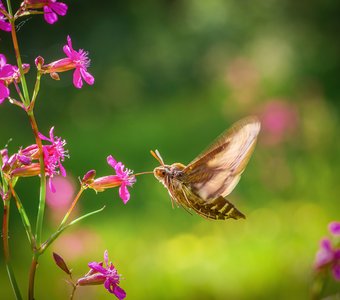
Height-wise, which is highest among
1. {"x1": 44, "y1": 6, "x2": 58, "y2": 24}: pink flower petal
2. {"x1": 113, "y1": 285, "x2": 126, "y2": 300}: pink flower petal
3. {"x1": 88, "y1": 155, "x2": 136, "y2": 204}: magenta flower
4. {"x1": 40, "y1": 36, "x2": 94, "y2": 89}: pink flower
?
{"x1": 44, "y1": 6, "x2": 58, "y2": 24}: pink flower petal

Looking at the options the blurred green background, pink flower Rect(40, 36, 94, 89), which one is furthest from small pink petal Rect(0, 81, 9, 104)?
the blurred green background

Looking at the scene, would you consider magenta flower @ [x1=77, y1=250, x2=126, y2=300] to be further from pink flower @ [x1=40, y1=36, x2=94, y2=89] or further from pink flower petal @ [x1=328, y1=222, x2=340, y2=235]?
pink flower petal @ [x1=328, y1=222, x2=340, y2=235]

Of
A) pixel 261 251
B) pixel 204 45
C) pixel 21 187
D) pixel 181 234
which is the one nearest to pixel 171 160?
pixel 21 187

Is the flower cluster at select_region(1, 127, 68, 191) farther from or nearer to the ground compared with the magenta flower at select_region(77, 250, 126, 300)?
farther from the ground

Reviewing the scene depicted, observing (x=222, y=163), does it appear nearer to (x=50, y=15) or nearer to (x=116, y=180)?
(x=116, y=180)

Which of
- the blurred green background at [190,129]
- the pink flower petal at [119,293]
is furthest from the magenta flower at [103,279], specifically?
the blurred green background at [190,129]

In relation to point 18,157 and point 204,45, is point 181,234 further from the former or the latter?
point 204,45

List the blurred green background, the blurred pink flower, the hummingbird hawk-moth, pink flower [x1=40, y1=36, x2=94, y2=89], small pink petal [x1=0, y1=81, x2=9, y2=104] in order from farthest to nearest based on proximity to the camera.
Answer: the blurred pink flower, the blurred green background, the hummingbird hawk-moth, pink flower [x1=40, y1=36, x2=94, y2=89], small pink petal [x1=0, y1=81, x2=9, y2=104]

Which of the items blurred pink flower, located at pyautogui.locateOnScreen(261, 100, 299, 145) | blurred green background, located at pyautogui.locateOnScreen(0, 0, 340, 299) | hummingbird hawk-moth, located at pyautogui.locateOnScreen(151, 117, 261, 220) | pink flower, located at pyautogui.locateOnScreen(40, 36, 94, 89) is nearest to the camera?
pink flower, located at pyautogui.locateOnScreen(40, 36, 94, 89)
